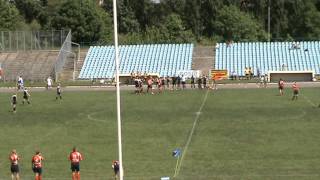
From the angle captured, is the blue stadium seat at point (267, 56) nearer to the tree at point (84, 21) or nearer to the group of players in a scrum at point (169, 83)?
the group of players in a scrum at point (169, 83)

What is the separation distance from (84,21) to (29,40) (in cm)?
1154

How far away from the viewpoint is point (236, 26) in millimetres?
92250

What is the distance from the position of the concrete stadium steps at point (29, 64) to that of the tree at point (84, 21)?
450 inches

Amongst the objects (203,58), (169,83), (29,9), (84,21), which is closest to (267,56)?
(203,58)

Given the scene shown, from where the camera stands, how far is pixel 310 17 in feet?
317

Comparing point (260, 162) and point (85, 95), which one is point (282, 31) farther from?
point (260, 162)

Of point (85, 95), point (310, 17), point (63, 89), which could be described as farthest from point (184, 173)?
point (310, 17)

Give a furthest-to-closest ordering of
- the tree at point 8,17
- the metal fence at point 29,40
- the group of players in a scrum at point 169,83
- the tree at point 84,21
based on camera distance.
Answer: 1. the tree at point 8,17
2. the tree at point 84,21
3. the metal fence at point 29,40
4. the group of players in a scrum at point 169,83

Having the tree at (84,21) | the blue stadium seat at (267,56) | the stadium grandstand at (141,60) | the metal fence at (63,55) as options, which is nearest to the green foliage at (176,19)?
the tree at (84,21)

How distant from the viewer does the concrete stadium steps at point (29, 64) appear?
238 ft

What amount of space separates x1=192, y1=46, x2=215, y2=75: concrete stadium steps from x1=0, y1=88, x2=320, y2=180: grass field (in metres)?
23.5

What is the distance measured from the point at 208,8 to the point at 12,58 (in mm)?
38188

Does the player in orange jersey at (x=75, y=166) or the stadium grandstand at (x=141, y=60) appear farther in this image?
the stadium grandstand at (x=141, y=60)

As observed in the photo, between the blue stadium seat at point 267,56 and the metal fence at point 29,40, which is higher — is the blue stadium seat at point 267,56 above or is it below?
below
